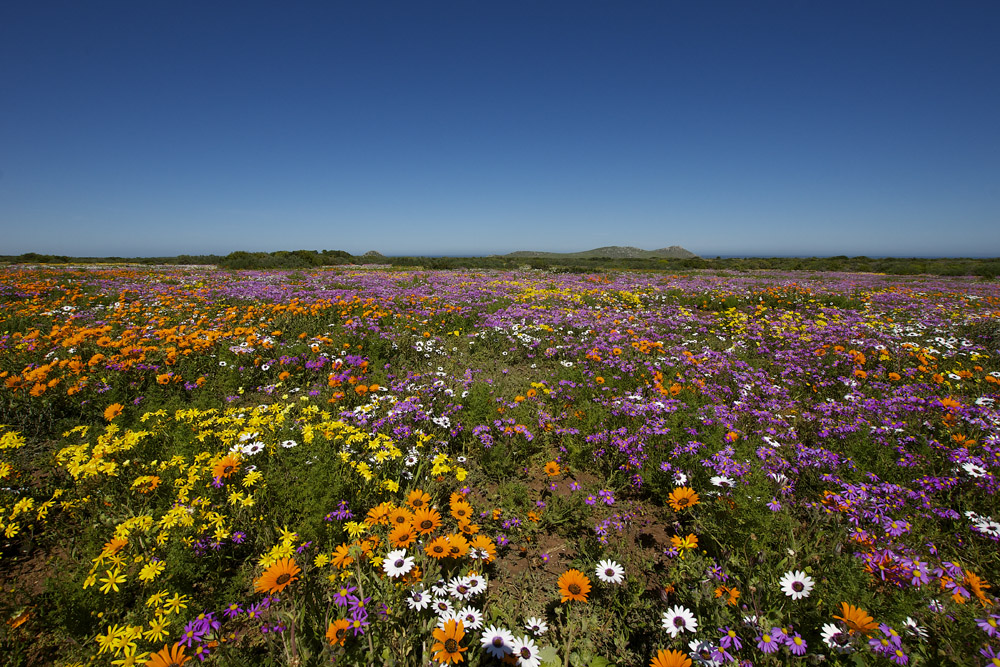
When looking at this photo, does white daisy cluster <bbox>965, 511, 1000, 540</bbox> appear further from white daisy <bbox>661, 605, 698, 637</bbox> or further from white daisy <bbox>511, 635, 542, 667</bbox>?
white daisy <bbox>511, 635, 542, 667</bbox>

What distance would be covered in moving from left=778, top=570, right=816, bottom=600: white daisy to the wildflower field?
11 mm

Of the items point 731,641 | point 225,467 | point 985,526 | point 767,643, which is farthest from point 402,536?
point 985,526

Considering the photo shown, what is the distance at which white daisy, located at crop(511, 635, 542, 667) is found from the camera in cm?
185

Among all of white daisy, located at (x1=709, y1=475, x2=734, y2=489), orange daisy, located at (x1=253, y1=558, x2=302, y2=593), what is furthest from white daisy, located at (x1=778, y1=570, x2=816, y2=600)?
orange daisy, located at (x1=253, y1=558, x2=302, y2=593)

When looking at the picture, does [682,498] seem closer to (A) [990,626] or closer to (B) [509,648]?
(A) [990,626]

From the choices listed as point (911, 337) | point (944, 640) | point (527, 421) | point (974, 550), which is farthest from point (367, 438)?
point (911, 337)

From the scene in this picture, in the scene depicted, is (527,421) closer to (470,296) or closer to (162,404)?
(162,404)

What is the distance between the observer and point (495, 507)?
11.6ft

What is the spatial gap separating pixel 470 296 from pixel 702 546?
9907 millimetres

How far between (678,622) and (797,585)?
0.75m

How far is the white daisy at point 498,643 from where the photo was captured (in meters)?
1.87

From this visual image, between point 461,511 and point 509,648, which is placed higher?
point 461,511

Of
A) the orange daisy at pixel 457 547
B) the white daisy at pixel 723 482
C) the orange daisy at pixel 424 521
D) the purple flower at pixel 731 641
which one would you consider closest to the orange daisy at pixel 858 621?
the purple flower at pixel 731 641

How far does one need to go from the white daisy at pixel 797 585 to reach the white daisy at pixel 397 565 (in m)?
2.24
